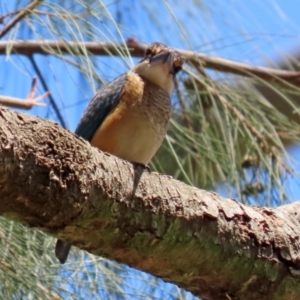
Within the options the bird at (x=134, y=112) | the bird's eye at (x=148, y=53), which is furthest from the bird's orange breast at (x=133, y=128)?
the bird's eye at (x=148, y=53)

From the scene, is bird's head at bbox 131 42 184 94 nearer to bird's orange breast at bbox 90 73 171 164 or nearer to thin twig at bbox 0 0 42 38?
bird's orange breast at bbox 90 73 171 164

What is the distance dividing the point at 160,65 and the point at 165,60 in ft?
0.08

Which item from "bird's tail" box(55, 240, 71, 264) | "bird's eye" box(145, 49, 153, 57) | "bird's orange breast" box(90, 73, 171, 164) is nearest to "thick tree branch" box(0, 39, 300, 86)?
"bird's eye" box(145, 49, 153, 57)

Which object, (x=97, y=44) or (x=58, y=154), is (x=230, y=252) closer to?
(x=58, y=154)

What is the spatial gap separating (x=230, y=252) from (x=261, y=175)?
0.86m

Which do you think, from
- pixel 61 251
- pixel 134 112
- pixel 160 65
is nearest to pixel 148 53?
pixel 160 65

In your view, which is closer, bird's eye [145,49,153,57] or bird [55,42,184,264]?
bird [55,42,184,264]

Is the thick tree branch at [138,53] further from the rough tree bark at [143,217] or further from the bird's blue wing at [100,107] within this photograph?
the rough tree bark at [143,217]

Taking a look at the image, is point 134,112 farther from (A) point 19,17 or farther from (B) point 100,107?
(A) point 19,17

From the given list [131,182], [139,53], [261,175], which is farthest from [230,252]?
[139,53]

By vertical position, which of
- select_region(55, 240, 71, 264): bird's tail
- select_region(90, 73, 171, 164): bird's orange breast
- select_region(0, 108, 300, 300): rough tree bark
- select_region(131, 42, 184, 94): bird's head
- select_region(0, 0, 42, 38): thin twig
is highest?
select_region(131, 42, 184, 94): bird's head

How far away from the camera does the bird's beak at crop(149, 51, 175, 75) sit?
78.5 inches

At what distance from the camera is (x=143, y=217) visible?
1.14 meters

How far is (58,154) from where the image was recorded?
101 cm
